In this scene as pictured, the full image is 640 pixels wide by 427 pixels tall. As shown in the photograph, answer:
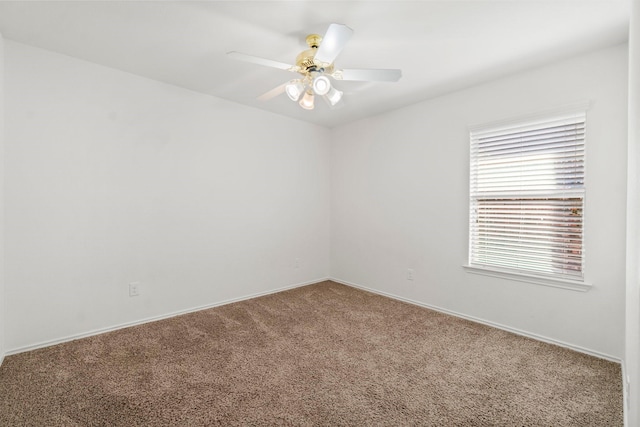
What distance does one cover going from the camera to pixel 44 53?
95.3 inches

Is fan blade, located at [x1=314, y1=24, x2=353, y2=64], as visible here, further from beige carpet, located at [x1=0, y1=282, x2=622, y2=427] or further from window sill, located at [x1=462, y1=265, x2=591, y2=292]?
window sill, located at [x1=462, y1=265, x2=591, y2=292]

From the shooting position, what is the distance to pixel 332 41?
174 centimetres

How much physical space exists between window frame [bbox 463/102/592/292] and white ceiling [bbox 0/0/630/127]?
436 millimetres

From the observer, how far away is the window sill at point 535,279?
8.00ft

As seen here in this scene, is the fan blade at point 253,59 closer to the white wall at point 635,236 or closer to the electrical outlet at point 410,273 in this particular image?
the white wall at point 635,236

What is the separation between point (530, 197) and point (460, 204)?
64 cm

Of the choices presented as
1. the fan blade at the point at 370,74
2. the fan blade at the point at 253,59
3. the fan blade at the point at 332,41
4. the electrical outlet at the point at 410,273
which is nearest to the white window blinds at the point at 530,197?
the electrical outlet at the point at 410,273

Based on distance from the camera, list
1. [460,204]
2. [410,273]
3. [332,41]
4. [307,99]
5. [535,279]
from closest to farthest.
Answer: [332,41] → [307,99] → [535,279] → [460,204] → [410,273]

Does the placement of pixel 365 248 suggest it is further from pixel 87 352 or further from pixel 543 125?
pixel 87 352

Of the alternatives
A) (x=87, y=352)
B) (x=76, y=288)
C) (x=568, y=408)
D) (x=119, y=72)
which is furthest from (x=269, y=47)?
(x=568, y=408)

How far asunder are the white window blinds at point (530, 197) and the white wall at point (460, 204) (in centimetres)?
9

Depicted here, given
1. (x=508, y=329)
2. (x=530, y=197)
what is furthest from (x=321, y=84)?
(x=508, y=329)

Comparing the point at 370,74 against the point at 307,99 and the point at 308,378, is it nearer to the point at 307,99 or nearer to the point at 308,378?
the point at 307,99

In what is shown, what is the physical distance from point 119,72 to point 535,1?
10.8ft
